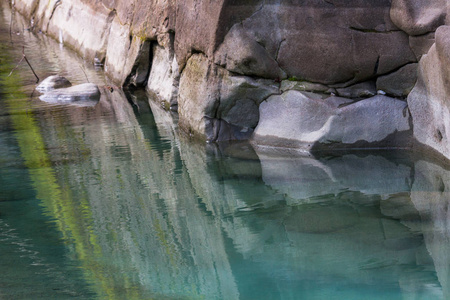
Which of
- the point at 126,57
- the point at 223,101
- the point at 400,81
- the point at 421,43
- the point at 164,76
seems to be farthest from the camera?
the point at 126,57

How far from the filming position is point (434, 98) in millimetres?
6332

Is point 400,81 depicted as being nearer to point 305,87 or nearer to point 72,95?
point 305,87

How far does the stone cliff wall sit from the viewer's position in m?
6.61

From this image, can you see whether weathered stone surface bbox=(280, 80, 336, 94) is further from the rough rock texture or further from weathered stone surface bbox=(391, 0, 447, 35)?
weathered stone surface bbox=(391, 0, 447, 35)

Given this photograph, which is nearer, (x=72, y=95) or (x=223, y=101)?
(x=223, y=101)

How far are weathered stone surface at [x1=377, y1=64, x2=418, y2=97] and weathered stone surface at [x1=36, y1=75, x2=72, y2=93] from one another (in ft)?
20.7

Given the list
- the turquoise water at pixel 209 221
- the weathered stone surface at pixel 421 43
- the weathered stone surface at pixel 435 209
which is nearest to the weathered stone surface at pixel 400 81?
the weathered stone surface at pixel 421 43

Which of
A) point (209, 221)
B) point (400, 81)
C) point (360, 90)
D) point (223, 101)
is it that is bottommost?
point (209, 221)

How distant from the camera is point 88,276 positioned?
4375mm

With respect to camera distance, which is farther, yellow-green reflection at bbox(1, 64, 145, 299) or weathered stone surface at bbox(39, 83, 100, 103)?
weathered stone surface at bbox(39, 83, 100, 103)

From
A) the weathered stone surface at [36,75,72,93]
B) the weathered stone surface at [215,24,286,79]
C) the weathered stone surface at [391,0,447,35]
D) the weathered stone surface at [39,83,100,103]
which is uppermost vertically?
the weathered stone surface at [391,0,447,35]

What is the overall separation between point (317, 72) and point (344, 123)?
692 millimetres

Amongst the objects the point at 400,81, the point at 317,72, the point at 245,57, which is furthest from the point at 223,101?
the point at 400,81

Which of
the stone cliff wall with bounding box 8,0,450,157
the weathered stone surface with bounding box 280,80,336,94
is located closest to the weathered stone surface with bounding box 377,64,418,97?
the stone cliff wall with bounding box 8,0,450,157
